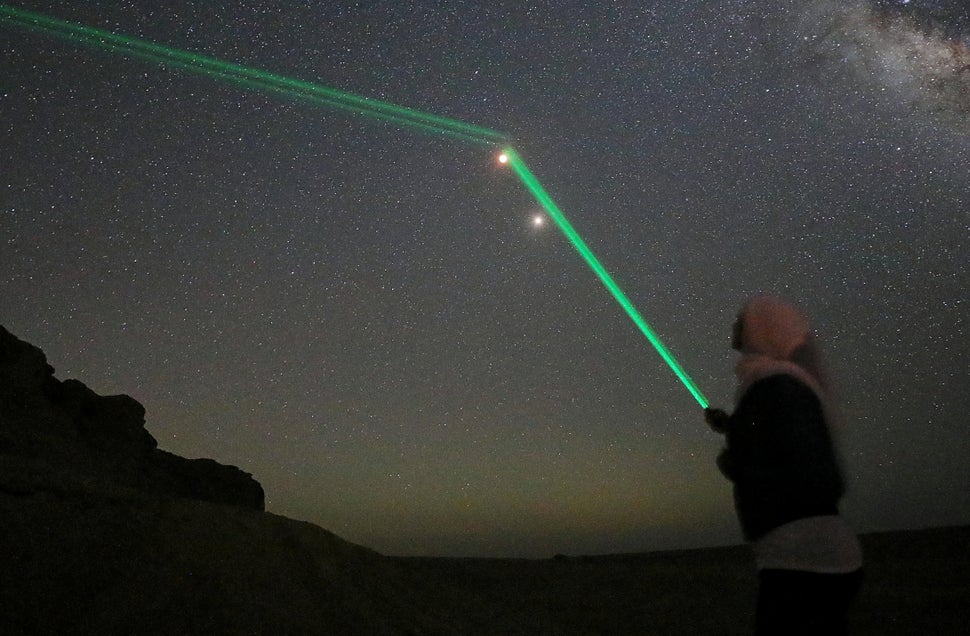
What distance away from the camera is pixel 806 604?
116 inches

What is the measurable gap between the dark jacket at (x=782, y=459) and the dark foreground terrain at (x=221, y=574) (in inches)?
244

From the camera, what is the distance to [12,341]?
15.5m

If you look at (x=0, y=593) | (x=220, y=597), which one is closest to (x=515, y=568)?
(x=220, y=597)

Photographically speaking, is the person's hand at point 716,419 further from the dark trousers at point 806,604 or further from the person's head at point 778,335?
the dark trousers at point 806,604

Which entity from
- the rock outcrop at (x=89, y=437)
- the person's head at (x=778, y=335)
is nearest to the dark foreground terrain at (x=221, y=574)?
the rock outcrop at (x=89, y=437)

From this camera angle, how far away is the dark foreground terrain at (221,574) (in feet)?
25.7

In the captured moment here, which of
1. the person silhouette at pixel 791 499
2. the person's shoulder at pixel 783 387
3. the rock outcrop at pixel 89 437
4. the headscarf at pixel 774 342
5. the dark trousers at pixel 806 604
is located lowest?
the dark trousers at pixel 806 604

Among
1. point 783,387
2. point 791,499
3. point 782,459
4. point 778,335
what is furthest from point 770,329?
point 791,499

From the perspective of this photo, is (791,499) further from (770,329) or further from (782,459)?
(770,329)

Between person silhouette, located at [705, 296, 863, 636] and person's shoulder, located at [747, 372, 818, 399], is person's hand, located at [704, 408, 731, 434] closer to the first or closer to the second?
person silhouette, located at [705, 296, 863, 636]

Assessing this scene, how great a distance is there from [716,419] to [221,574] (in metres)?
6.97

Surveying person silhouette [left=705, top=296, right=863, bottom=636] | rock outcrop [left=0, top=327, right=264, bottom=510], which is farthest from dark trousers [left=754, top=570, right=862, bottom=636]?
rock outcrop [left=0, top=327, right=264, bottom=510]

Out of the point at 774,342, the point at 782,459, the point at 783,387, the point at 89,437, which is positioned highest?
the point at 89,437

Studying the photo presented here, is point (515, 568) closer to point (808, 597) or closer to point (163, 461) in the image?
point (163, 461)
